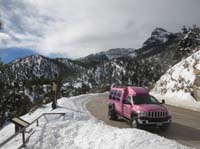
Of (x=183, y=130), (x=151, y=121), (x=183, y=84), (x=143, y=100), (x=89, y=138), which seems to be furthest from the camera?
(x=183, y=84)

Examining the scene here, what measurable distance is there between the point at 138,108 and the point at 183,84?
18.9 metres

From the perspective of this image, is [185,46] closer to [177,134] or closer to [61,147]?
[177,134]

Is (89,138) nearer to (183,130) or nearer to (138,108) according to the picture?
(138,108)

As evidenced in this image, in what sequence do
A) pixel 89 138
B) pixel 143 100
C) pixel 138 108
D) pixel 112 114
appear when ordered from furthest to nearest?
pixel 112 114
pixel 143 100
pixel 138 108
pixel 89 138

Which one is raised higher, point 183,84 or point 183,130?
point 183,84

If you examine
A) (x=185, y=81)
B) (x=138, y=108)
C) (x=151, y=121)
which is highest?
(x=185, y=81)

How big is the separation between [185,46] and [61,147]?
58.5m

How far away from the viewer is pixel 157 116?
596 inches

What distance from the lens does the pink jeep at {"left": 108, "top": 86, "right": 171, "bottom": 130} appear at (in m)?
15.1

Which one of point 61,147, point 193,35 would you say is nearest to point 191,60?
point 61,147

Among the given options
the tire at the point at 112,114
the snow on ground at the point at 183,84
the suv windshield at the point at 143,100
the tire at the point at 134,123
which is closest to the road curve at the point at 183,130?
the tire at the point at 112,114

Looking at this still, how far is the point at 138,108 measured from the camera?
1559cm

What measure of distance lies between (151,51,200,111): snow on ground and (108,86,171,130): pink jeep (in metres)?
8.89

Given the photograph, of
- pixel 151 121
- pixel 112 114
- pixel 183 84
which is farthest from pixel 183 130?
pixel 183 84
